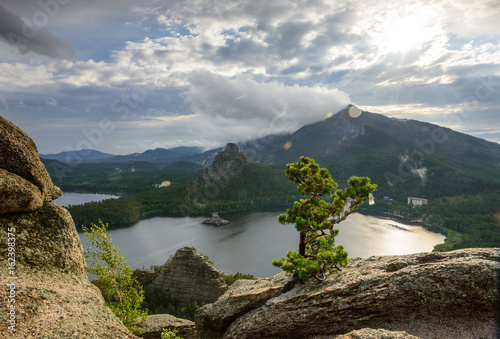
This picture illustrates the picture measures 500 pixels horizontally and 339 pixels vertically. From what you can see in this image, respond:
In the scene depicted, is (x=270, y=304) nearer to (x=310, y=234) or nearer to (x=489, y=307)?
(x=310, y=234)

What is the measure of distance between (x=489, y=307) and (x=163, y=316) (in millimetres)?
24524

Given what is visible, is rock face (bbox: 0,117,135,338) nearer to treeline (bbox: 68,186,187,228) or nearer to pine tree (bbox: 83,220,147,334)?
pine tree (bbox: 83,220,147,334)

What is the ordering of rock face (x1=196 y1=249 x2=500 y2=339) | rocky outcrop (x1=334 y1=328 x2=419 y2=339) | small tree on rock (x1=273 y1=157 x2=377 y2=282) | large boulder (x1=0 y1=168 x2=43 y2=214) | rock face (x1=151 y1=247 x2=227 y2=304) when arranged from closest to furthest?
1. rocky outcrop (x1=334 y1=328 x2=419 y2=339)
2. rock face (x1=196 y1=249 x2=500 y2=339)
3. large boulder (x1=0 y1=168 x2=43 y2=214)
4. small tree on rock (x1=273 y1=157 x2=377 y2=282)
5. rock face (x1=151 y1=247 x2=227 y2=304)

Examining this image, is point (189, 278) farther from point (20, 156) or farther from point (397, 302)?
point (397, 302)

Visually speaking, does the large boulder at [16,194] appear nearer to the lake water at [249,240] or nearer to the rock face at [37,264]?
the rock face at [37,264]

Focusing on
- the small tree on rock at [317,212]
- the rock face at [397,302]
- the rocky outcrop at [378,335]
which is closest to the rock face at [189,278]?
the rock face at [397,302]

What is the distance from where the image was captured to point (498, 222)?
12656 centimetres

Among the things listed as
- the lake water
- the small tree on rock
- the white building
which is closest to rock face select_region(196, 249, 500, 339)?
the small tree on rock

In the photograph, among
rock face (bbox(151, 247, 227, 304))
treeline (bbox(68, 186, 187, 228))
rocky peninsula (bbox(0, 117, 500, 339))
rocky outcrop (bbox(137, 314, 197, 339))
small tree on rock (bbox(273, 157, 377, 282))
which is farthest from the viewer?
treeline (bbox(68, 186, 187, 228))

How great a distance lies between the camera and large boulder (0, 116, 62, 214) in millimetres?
12898

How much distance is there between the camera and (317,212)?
15.6 m

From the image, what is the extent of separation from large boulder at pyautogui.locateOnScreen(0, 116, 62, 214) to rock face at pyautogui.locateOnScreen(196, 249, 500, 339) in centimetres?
1418

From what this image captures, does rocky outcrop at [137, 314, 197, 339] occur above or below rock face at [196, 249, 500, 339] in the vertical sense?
below

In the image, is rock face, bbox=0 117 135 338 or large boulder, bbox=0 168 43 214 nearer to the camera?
rock face, bbox=0 117 135 338
